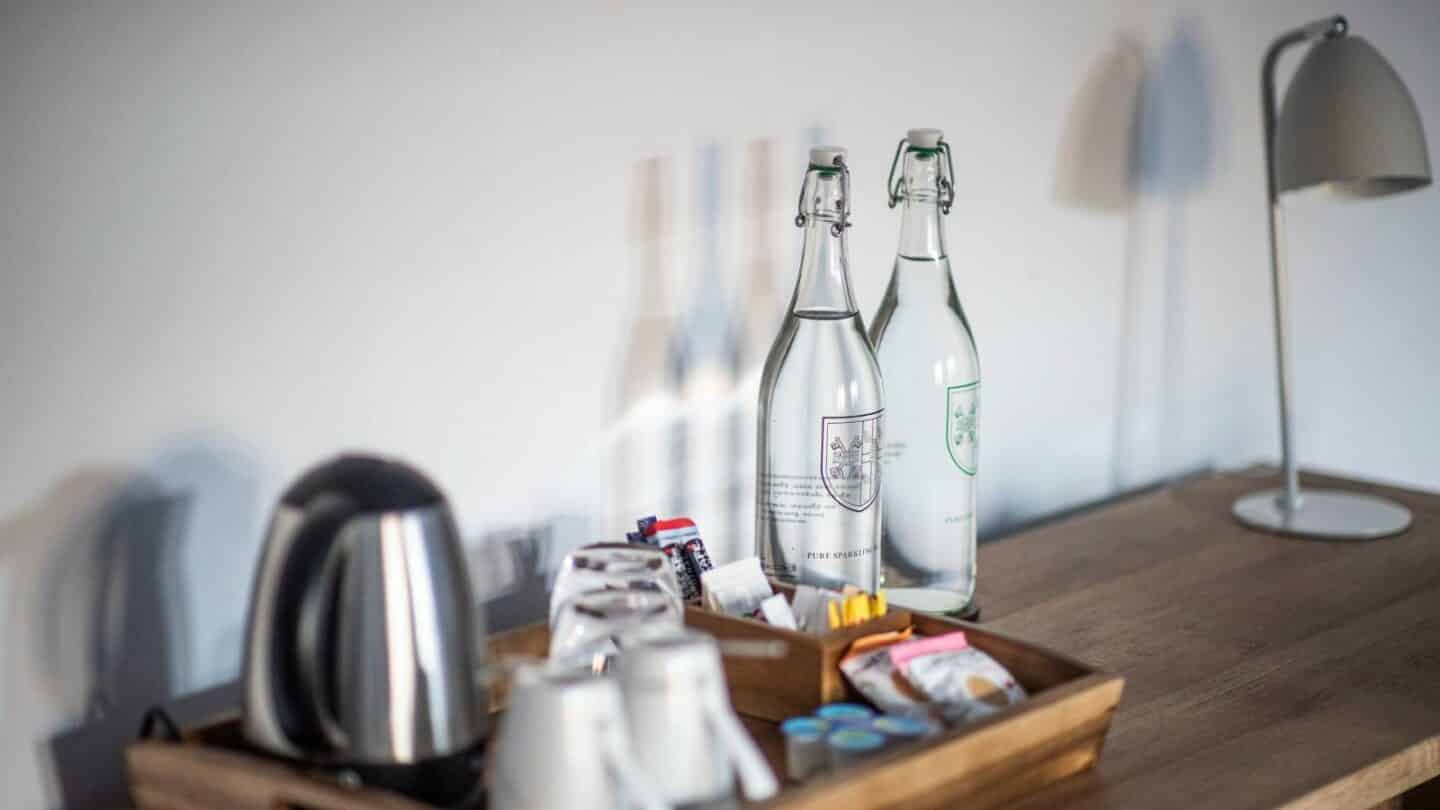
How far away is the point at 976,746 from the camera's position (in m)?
0.98

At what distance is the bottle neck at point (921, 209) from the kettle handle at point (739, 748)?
594mm

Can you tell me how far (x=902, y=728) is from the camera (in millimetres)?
997

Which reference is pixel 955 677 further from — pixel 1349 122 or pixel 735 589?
pixel 1349 122

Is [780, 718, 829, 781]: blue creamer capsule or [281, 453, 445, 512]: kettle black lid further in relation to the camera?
[780, 718, 829, 781]: blue creamer capsule

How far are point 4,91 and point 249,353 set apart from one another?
0.78 ft

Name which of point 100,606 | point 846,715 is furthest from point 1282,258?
point 100,606

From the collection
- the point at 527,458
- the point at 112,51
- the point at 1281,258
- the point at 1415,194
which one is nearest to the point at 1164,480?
the point at 1281,258

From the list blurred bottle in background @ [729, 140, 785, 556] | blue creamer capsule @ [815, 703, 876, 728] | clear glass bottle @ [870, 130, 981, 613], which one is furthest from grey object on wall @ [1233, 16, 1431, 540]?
blue creamer capsule @ [815, 703, 876, 728]

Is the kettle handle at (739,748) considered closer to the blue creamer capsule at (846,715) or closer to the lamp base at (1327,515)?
the blue creamer capsule at (846,715)

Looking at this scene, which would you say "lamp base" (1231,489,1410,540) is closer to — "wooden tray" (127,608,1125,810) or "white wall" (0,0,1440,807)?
"white wall" (0,0,1440,807)

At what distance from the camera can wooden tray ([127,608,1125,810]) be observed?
2.91ft

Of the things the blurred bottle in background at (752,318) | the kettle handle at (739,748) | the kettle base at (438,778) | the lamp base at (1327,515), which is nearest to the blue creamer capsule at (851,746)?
the kettle handle at (739,748)

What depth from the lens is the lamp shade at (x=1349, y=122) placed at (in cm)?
160

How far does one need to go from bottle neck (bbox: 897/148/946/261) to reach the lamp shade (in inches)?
20.9
